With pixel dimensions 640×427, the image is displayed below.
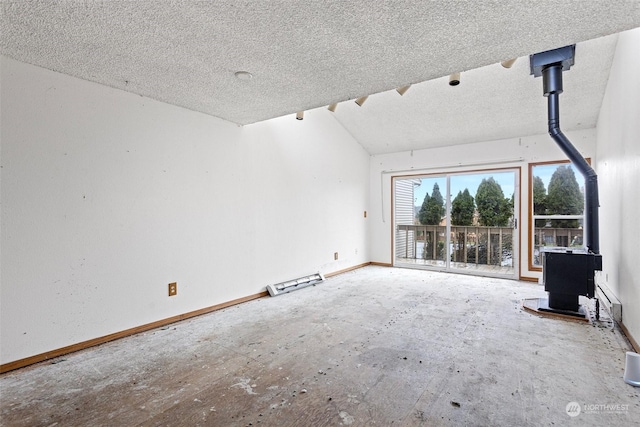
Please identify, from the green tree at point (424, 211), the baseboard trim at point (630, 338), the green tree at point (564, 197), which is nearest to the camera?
the baseboard trim at point (630, 338)

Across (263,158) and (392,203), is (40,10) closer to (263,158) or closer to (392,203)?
(263,158)

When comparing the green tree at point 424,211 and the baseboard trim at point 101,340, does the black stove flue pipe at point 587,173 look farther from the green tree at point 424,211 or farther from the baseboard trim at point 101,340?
the baseboard trim at point 101,340

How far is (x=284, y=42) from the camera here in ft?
6.57

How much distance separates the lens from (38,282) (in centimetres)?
236

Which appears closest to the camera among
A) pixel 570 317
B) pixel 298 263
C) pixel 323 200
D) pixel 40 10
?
pixel 40 10

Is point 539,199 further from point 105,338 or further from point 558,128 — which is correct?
point 105,338

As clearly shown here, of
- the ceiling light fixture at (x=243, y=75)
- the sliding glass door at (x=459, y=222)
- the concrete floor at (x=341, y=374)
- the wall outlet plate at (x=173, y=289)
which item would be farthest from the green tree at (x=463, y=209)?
the wall outlet plate at (x=173, y=289)

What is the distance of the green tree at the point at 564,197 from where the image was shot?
449cm

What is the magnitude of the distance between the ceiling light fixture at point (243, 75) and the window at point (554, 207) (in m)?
4.49

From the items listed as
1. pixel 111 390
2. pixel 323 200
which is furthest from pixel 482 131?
pixel 111 390

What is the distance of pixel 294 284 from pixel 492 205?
355 centimetres

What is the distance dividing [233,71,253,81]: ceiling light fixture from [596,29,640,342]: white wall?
2939 mm

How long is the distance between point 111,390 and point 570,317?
402 cm

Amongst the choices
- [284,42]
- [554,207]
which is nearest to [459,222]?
[554,207]
